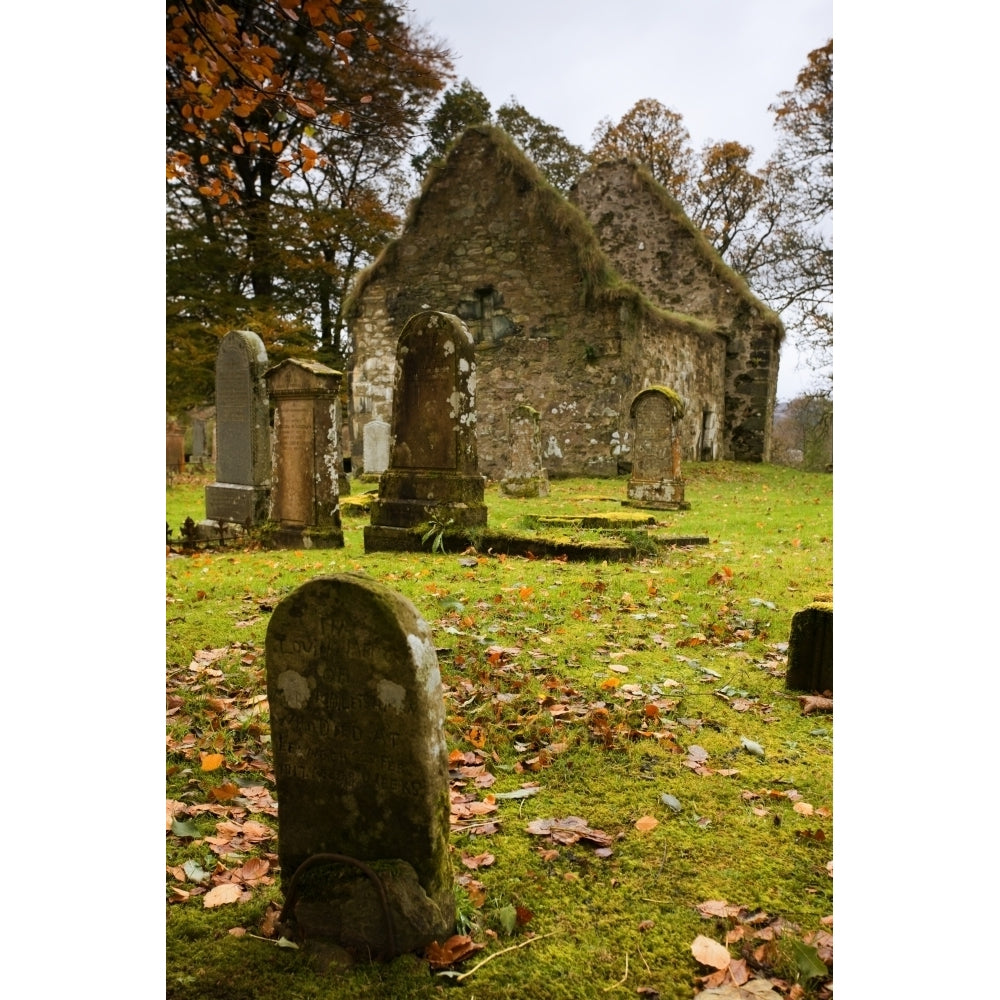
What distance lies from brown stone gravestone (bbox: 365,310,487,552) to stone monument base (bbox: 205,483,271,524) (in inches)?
62.9

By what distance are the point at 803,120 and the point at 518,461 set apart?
10.3 metres

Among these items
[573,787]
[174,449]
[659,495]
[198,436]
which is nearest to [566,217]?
[659,495]

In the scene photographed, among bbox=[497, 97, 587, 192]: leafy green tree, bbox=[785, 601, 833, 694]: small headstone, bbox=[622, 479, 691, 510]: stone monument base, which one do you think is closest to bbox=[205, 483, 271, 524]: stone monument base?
bbox=[622, 479, 691, 510]: stone monument base

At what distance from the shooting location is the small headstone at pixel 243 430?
359 inches

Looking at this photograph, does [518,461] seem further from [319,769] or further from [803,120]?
[319,769]

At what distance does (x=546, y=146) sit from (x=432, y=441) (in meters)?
20.9

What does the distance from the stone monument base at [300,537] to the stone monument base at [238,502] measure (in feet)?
1.50

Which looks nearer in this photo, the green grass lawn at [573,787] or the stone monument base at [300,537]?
the green grass lawn at [573,787]

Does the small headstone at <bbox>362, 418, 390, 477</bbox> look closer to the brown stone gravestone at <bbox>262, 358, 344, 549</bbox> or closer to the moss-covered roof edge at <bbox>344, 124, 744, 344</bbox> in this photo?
the moss-covered roof edge at <bbox>344, 124, 744, 344</bbox>

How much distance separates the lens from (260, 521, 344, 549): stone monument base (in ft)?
27.6

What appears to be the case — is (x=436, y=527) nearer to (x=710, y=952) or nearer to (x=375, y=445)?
(x=710, y=952)

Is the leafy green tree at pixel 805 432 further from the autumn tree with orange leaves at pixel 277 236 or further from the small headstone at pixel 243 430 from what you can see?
the small headstone at pixel 243 430

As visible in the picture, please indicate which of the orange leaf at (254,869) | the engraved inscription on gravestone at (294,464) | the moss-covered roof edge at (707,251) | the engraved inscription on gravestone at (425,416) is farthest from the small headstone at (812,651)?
the moss-covered roof edge at (707,251)

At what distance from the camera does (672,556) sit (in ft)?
24.8
